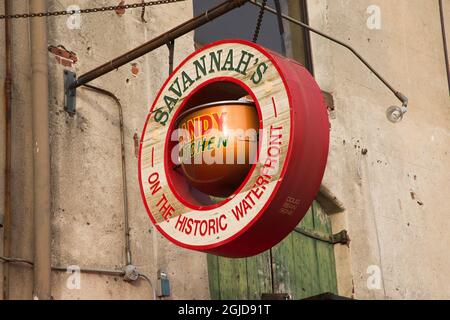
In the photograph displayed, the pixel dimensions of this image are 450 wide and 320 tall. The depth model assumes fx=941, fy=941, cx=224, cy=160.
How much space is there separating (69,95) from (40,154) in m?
0.71

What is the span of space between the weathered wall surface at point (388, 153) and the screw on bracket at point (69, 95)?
2.93 meters

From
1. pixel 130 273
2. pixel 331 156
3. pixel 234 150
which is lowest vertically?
pixel 130 273

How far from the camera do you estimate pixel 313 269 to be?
8.87 meters

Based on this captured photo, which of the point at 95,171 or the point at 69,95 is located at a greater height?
the point at 69,95

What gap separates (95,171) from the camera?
7297 millimetres

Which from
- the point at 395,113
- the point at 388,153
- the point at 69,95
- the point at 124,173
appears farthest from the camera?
the point at 388,153

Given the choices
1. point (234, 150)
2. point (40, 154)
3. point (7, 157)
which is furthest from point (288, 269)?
point (234, 150)

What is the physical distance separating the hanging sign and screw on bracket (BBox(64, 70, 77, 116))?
1369 mm

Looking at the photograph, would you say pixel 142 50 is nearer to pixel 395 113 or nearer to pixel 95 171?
pixel 95 171

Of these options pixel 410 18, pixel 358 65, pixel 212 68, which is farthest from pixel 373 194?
pixel 212 68

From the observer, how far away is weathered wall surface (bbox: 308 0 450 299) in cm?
929

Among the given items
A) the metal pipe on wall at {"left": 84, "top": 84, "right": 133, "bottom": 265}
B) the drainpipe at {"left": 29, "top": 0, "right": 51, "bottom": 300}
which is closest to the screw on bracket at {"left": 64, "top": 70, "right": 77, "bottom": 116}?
the metal pipe on wall at {"left": 84, "top": 84, "right": 133, "bottom": 265}

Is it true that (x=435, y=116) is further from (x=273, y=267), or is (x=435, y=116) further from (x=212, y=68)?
(x=212, y=68)

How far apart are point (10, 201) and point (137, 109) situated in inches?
61.6
